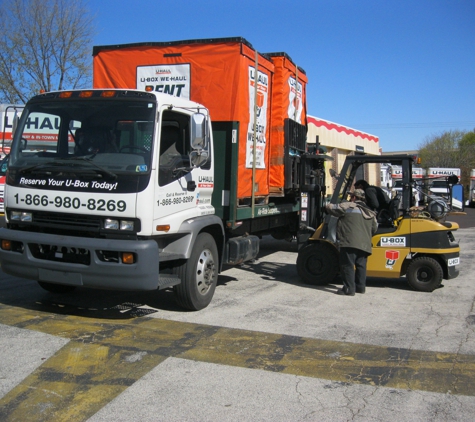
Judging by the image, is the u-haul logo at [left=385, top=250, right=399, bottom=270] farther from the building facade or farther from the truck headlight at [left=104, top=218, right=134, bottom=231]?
the building facade

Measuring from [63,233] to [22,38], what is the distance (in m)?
24.1

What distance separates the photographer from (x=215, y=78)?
7965 millimetres

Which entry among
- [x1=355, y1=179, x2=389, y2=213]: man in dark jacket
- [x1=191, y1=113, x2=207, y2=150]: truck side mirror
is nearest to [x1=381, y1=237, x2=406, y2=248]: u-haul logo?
[x1=355, y1=179, x2=389, y2=213]: man in dark jacket

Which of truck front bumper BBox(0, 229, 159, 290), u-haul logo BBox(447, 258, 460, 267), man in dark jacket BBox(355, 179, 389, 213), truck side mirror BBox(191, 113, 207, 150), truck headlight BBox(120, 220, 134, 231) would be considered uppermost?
truck side mirror BBox(191, 113, 207, 150)

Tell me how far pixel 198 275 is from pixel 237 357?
180 centimetres

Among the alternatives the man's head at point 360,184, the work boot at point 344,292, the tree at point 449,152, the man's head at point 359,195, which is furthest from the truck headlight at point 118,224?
the tree at point 449,152

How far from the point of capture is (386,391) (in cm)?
465

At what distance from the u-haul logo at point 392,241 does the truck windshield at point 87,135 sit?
4331mm

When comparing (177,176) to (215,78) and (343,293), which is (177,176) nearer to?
(215,78)

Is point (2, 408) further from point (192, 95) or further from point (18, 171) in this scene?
point (192, 95)

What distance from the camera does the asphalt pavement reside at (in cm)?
428

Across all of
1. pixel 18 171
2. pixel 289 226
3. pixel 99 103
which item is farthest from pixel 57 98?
pixel 289 226

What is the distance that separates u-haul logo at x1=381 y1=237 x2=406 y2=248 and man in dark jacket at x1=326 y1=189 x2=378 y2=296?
1.00ft

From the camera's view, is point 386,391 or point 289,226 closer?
point 386,391
